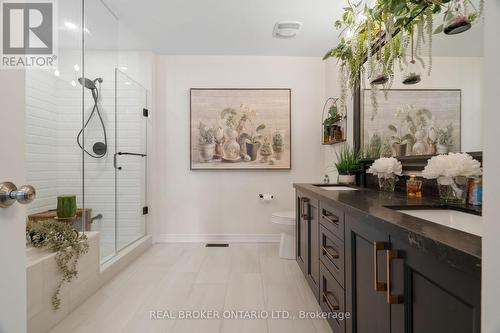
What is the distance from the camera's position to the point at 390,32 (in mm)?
1423

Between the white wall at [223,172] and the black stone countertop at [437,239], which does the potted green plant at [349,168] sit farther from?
the black stone countertop at [437,239]

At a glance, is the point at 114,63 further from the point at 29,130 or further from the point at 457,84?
the point at 457,84

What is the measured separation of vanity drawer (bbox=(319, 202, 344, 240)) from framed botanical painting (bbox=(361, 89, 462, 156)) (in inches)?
28.1

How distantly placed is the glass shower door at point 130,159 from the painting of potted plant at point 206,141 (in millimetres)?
693

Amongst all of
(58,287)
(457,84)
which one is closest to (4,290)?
(58,287)

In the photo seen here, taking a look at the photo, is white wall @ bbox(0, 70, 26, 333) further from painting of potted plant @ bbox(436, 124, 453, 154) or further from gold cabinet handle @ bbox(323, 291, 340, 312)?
painting of potted plant @ bbox(436, 124, 453, 154)

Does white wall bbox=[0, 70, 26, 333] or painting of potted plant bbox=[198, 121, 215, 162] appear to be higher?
painting of potted plant bbox=[198, 121, 215, 162]

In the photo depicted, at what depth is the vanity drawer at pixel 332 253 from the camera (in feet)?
4.47

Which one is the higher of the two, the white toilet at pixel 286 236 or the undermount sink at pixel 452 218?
the undermount sink at pixel 452 218

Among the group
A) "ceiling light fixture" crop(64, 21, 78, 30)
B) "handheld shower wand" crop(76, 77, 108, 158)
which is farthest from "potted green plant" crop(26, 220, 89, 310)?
"ceiling light fixture" crop(64, 21, 78, 30)

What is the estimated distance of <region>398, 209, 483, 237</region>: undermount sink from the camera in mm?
1037

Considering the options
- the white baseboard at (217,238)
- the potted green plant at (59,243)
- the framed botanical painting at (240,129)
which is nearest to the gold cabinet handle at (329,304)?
the potted green plant at (59,243)

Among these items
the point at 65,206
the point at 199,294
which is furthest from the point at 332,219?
the point at 65,206

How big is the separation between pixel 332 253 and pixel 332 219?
0.19 metres
